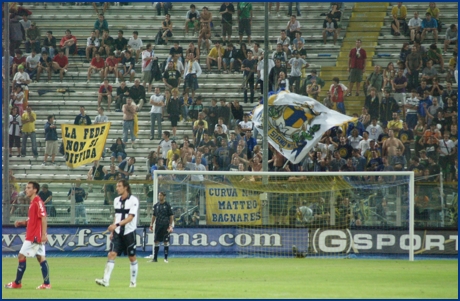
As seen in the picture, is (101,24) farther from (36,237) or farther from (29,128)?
(36,237)

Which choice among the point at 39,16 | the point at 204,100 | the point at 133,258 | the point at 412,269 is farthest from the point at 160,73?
the point at 133,258

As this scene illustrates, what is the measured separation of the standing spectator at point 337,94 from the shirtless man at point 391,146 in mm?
2726

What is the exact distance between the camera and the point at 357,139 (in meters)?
27.4

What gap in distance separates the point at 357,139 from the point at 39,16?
1399cm

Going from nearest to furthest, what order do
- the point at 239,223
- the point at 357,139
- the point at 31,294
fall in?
the point at 31,294
the point at 239,223
the point at 357,139

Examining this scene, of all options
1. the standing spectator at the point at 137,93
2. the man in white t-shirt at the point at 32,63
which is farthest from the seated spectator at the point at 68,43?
the standing spectator at the point at 137,93

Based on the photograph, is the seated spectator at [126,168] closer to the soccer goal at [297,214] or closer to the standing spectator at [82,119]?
the standing spectator at [82,119]

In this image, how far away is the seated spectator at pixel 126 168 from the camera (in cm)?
2748

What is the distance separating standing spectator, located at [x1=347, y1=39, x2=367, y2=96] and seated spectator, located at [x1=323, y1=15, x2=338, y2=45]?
2165 mm

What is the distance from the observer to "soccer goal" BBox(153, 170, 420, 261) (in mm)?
23688

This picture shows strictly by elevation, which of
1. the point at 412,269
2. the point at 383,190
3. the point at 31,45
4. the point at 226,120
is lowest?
the point at 412,269

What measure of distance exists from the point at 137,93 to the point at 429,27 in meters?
10.6

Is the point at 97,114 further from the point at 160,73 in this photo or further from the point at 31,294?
the point at 31,294

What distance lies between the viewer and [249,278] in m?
17.5
